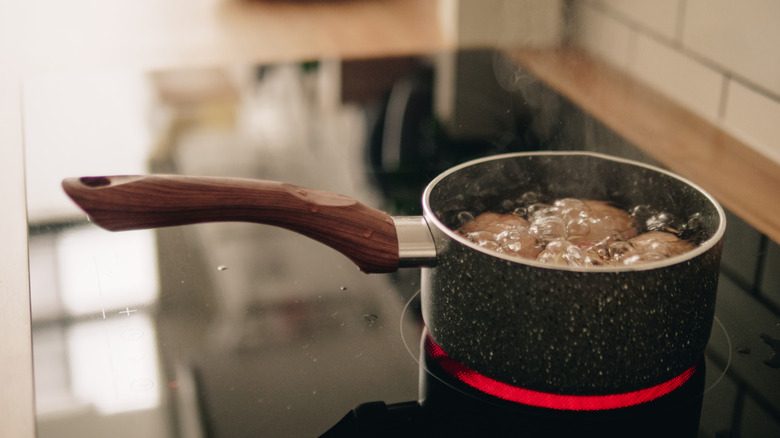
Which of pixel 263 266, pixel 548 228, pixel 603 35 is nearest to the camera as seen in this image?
pixel 548 228

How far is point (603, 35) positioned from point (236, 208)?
100 cm

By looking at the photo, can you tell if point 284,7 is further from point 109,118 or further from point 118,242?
point 118,242

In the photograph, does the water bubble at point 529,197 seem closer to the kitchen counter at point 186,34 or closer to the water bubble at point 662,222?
the water bubble at point 662,222

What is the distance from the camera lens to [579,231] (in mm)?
645

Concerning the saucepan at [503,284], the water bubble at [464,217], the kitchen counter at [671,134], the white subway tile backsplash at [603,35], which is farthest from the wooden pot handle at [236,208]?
the white subway tile backsplash at [603,35]

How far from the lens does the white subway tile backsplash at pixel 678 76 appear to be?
A: 1.08m

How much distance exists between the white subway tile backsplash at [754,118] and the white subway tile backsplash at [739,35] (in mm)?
18

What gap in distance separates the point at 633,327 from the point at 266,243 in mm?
404

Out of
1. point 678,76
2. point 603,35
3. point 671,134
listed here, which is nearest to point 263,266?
point 671,134

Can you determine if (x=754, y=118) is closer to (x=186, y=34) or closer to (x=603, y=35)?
(x=603, y=35)

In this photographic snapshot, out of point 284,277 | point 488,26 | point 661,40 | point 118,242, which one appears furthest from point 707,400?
point 488,26

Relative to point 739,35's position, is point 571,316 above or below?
below

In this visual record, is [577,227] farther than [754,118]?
No

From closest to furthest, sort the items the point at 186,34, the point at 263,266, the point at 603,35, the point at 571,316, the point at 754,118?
the point at 571,316
the point at 263,266
the point at 754,118
the point at 603,35
the point at 186,34
